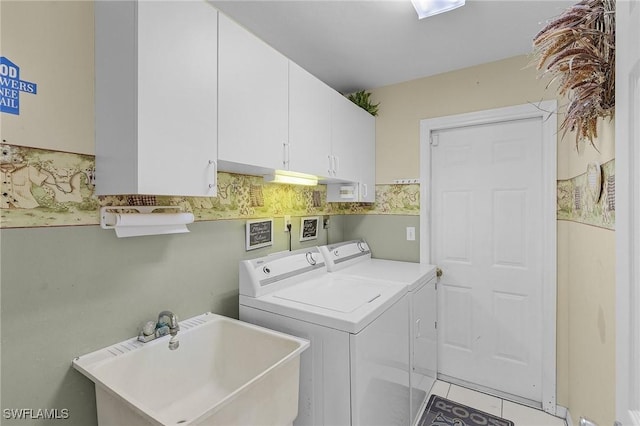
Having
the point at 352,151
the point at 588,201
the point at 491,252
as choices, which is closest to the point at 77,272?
the point at 352,151

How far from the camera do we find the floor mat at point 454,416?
6.83ft

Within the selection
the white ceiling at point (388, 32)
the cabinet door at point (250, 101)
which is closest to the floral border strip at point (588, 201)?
the white ceiling at point (388, 32)

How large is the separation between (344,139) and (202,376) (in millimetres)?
1762

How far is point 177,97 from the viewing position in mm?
1189

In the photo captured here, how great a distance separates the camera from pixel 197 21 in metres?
1.27

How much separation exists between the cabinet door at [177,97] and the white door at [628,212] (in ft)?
4.30

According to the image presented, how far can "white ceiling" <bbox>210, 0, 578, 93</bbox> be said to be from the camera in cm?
170

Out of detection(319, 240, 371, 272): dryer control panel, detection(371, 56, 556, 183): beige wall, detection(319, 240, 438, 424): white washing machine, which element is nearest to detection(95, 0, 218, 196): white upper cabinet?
detection(319, 240, 371, 272): dryer control panel

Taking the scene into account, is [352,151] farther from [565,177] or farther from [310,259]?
[565,177]

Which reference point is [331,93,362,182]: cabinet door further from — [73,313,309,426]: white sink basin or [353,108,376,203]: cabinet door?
[73,313,309,426]: white sink basin

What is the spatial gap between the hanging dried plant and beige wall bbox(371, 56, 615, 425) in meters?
0.19

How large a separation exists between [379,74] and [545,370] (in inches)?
101

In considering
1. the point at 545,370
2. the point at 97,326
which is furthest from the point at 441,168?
the point at 97,326

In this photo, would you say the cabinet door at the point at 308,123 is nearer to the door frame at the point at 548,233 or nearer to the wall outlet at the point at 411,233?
the wall outlet at the point at 411,233
